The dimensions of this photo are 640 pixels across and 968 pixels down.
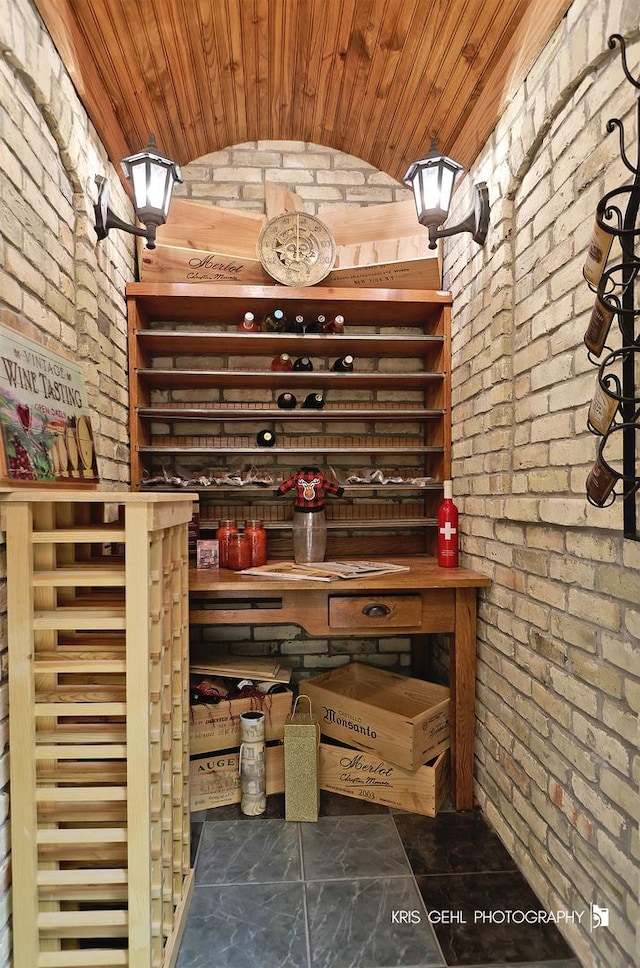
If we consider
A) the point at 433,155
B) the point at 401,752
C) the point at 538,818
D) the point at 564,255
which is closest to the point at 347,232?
the point at 433,155

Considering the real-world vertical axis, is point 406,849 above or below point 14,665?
below

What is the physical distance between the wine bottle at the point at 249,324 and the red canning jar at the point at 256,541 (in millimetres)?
971

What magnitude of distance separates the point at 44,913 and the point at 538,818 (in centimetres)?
142

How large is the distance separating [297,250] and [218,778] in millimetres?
2442

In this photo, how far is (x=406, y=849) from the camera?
197 centimetres

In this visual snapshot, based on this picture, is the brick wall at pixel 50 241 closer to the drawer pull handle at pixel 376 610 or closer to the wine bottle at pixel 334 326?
the wine bottle at pixel 334 326

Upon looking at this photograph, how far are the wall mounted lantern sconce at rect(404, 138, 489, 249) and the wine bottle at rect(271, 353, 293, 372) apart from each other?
90 cm

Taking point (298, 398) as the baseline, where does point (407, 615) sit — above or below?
below

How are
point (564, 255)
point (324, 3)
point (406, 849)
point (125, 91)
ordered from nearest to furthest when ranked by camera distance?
point (564, 255), point (406, 849), point (324, 3), point (125, 91)

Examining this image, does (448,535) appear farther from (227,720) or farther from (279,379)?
(227,720)

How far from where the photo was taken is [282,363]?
2.78 meters

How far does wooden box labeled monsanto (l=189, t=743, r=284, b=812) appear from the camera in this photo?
88.2 inches

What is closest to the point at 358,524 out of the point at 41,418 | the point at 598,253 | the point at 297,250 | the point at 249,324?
the point at 249,324

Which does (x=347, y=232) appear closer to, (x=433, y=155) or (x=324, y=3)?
(x=433, y=155)
